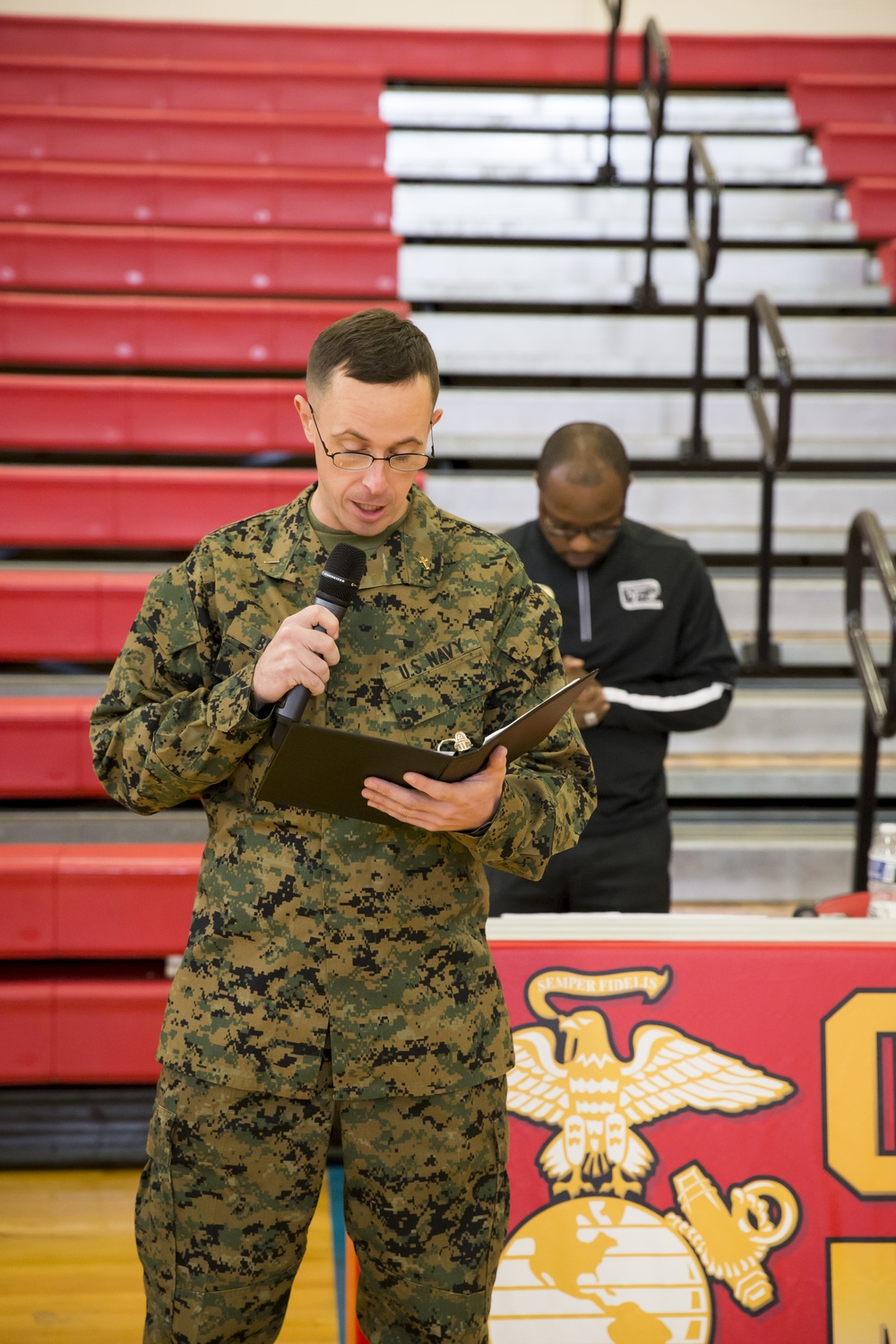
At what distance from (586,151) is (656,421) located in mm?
1856

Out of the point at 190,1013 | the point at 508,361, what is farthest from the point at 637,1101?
the point at 508,361

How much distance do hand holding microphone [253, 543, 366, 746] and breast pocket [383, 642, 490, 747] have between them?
141 mm

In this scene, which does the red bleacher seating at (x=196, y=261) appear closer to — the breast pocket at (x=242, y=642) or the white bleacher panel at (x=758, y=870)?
the white bleacher panel at (x=758, y=870)

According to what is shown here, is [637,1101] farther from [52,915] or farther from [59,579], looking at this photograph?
[59,579]

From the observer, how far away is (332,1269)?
2707 mm

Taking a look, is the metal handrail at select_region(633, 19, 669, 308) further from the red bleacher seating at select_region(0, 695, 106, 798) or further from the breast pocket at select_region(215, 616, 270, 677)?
the breast pocket at select_region(215, 616, 270, 677)

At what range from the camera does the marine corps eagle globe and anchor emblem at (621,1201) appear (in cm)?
204

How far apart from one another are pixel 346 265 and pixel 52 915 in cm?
315

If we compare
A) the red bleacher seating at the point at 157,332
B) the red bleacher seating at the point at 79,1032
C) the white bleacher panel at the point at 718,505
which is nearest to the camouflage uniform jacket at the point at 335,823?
the red bleacher seating at the point at 79,1032

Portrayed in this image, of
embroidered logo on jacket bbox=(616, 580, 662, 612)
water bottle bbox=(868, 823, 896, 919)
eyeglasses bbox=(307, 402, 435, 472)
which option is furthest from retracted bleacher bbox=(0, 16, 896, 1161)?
eyeglasses bbox=(307, 402, 435, 472)

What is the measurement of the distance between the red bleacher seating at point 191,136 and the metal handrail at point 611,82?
3.22 ft

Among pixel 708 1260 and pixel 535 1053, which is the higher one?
pixel 535 1053

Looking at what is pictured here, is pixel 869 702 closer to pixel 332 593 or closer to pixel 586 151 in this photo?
pixel 332 593

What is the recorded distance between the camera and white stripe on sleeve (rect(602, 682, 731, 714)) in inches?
101
